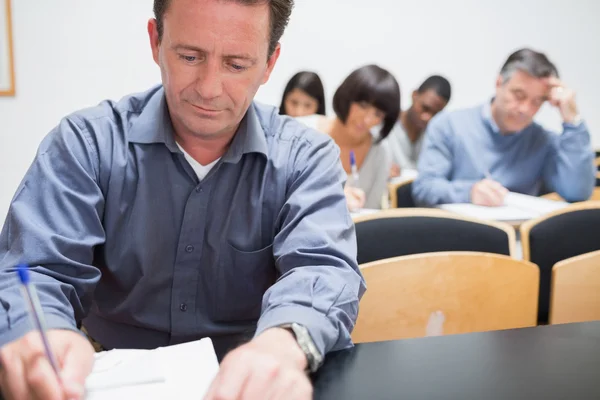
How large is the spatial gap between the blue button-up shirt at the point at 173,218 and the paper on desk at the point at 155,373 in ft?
0.76

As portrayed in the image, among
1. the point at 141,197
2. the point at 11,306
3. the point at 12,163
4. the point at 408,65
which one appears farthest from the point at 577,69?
the point at 11,306

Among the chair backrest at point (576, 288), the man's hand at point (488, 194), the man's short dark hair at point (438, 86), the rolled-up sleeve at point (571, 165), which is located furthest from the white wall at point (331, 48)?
the chair backrest at point (576, 288)

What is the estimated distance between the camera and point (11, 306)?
78 centimetres

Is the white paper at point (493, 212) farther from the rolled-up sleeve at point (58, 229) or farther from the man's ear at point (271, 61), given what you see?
the rolled-up sleeve at point (58, 229)

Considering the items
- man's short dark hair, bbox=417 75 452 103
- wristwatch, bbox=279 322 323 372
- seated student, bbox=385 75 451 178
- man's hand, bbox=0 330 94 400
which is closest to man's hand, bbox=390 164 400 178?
seated student, bbox=385 75 451 178

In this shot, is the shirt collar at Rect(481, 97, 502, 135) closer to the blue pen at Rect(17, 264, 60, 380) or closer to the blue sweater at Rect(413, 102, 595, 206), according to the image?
the blue sweater at Rect(413, 102, 595, 206)

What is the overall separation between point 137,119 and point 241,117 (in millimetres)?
206

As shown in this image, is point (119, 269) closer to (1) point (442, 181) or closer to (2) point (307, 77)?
(1) point (442, 181)

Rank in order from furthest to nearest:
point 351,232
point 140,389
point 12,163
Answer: point 12,163 → point 351,232 → point 140,389

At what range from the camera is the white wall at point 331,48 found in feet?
11.8

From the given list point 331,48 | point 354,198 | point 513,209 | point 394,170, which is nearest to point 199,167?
point 354,198

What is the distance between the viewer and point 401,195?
112 inches

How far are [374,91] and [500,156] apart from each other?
77cm

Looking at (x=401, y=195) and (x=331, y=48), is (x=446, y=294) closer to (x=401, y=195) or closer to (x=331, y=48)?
(x=401, y=195)
